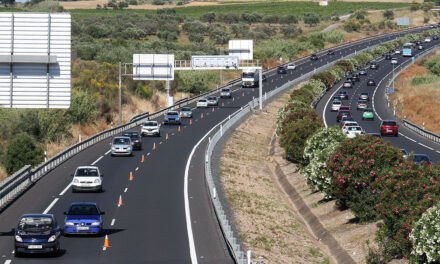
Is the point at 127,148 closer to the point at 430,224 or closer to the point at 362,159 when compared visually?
the point at 362,159

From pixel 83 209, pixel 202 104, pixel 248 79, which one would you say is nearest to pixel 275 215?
A: pixel 83 209

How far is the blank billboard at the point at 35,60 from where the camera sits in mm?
36812

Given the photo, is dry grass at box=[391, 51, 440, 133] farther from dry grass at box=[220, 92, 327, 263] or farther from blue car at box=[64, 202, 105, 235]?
blue car at box=[64, 202, 105, 235]

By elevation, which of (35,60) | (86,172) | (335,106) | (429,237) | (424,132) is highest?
(35,60)

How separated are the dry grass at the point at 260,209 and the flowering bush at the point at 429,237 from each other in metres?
8.88

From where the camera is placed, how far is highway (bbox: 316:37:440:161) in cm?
7912

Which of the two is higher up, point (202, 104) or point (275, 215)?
point (202, 104)

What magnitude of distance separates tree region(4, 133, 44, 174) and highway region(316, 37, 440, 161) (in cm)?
2618

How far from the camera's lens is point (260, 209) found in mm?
50688

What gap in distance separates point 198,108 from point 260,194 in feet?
198

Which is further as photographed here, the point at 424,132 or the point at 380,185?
the point at 424,132

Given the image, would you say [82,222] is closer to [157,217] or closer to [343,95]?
[157,217]

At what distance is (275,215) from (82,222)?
14.7m

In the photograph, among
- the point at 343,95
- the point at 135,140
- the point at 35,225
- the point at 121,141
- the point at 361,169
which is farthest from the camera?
the point at 343,95
